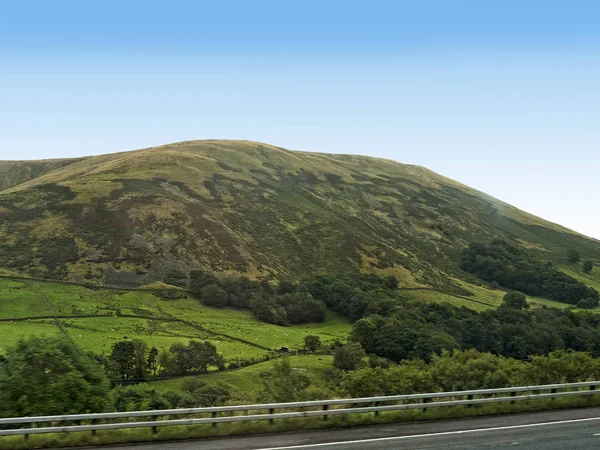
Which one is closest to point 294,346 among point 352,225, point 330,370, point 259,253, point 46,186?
point 330,370

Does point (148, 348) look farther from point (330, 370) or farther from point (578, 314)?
point (578, 314)

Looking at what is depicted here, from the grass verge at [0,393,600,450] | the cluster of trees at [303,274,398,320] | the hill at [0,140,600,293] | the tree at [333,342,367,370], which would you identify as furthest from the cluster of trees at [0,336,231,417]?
the cluster of trees at [303,274,398,320]

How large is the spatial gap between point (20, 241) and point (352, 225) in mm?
115790

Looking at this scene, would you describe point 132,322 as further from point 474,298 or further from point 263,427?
point 474,298

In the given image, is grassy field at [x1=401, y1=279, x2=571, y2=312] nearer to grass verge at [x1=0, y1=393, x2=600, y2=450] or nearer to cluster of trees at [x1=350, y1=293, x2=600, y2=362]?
cluster of trees at [x1=350, y1=293, x2=600, y2=362]

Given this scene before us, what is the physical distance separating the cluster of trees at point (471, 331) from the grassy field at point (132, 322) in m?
11.8

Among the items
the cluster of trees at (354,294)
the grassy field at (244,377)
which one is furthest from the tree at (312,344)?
the cluster of trees at (354,294)

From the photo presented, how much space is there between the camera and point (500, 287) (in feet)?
641

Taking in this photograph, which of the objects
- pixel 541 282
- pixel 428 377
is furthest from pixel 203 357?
pixel 541 282

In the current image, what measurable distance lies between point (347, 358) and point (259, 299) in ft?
141

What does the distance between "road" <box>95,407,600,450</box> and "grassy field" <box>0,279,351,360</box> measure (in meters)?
→ 72.4

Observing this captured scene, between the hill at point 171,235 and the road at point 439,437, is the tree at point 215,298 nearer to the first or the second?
the hill at point 171,235

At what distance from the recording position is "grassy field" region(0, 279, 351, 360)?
90.4 m

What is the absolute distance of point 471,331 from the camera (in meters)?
119
